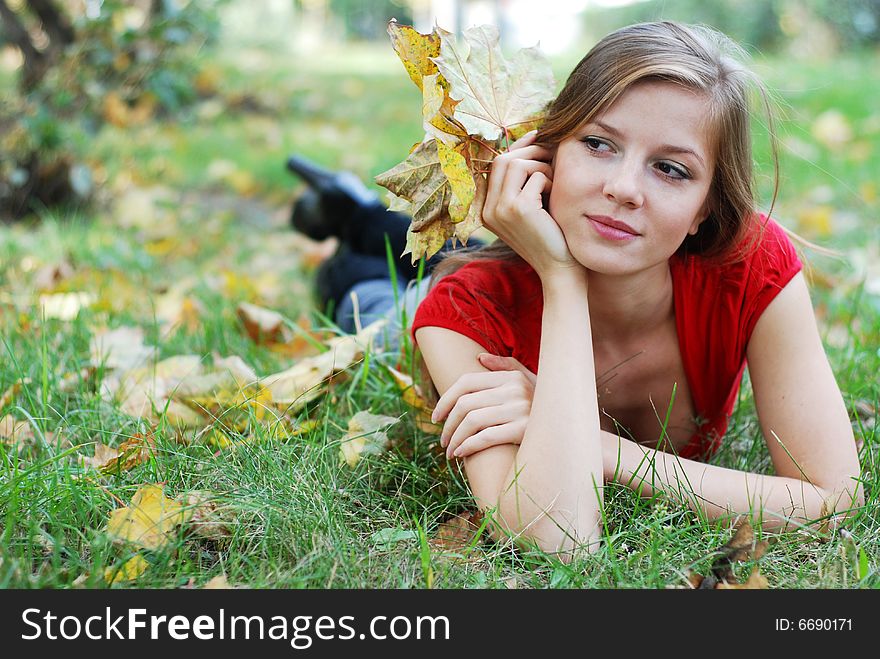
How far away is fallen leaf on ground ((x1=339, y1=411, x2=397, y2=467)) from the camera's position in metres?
1.80

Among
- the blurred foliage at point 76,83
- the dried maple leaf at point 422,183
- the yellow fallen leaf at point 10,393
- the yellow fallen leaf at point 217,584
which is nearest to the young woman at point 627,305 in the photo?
the dried maple leaf at point 422,183

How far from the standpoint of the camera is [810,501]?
5.38 feet

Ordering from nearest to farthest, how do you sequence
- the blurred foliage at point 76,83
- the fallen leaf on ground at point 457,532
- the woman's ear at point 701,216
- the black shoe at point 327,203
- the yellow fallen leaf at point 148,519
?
the yellow fallen leaf at point 148,519 < the fallen leaf on ground at point 457,532 < the woman's ear at point 701,216 < the black shoe at point 327,203 < the blurred foliage at point 76,83

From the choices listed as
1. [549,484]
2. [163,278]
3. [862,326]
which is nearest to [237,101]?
[163,278]

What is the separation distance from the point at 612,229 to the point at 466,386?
0.40 metres

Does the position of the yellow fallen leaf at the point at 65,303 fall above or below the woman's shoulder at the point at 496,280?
below

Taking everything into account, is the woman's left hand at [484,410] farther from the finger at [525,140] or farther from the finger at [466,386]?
the finger at [525,140]

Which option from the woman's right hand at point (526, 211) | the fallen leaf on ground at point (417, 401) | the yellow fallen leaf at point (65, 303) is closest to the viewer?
the woman's right hand at point (526, 211)

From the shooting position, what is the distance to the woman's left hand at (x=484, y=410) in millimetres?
1618

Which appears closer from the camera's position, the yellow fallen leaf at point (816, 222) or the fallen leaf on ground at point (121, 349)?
the fallen leaf on ground at point (121, 349)

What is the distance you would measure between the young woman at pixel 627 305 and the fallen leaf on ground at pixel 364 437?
0.18 meters

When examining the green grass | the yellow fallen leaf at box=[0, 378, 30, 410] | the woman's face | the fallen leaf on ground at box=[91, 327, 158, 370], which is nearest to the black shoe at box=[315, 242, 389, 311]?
the green grass

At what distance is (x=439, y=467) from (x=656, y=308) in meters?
0.58

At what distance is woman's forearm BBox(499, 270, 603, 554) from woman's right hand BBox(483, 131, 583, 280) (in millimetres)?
136
